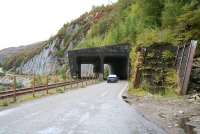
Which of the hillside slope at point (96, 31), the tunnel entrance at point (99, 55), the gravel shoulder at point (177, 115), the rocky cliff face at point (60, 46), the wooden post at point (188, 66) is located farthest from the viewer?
the rocky cliff face at point (60, 46)

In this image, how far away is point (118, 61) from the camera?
105 m

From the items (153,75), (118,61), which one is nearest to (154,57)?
(153,75)

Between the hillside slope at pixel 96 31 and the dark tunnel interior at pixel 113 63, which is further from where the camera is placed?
the dark tunnel interior at pixel 113 63

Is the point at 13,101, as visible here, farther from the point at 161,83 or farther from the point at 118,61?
the point at 118,61

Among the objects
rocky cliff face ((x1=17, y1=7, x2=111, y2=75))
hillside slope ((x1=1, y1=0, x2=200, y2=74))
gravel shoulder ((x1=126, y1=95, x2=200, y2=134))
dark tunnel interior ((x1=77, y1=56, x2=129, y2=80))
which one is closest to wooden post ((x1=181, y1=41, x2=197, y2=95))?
gravel shoulder ((x1=126, y1=95, x2=200, y2=134))

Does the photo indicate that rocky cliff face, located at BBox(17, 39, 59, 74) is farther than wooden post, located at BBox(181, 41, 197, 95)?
Yes

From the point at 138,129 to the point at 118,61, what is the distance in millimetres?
91865


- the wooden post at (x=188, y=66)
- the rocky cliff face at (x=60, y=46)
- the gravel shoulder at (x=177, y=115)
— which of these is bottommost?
the gravel shoulder at (x=177, y=115)

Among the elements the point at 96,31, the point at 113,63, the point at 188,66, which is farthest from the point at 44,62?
the point at 188,66

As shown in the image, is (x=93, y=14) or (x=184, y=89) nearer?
(x=184, y=89)

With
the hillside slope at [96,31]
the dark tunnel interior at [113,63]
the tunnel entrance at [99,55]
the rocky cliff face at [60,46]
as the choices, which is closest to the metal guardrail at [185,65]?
the hillside slope at [96,31]

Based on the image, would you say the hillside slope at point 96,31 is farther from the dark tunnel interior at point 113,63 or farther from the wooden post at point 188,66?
the wooden post at point 188,66

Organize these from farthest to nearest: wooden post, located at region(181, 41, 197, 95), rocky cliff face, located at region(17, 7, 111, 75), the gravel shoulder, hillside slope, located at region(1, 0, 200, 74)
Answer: rocky cliff face, located at region(17, 7, 111, 75) < hillside slope, located at region(1, 0, 200, 74) < wooden post, located at region(181, 41, 197, 95) < the gravel shoulder

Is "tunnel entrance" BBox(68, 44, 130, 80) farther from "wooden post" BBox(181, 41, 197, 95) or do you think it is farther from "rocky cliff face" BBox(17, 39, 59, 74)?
"wooden post" BBox(181, 41, 197, 95)
